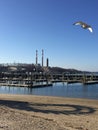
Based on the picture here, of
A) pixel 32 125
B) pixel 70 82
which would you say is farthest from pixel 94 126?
pixel 70 82

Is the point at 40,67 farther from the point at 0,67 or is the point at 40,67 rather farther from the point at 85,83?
the point at 85,83

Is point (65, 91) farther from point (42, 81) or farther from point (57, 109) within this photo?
point (42, 81)

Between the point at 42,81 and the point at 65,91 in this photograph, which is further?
the point at 42,81

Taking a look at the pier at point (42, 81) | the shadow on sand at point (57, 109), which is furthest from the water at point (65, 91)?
the shadow on sand at point (57, 109)

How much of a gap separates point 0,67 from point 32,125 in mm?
A: 172655

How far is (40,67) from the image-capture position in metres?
184

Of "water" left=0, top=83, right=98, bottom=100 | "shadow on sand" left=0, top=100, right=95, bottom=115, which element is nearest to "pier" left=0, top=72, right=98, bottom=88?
A: "water" left=0, top=83, right=98, bottom=100

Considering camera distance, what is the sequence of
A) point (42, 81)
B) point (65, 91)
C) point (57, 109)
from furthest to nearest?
1. point (42, 81)
2. point (65, 91)
3. point (57, 109)

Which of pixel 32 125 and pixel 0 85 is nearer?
pixel 32 125

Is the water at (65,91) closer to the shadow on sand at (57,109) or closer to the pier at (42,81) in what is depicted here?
the pier at (42,81)

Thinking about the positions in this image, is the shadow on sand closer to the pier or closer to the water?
the water

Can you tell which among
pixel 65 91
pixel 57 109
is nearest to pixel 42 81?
pixel 65 91

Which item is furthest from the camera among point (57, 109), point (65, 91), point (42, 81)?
point (42, 81)

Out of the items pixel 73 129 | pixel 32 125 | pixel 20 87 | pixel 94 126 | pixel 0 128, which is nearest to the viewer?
pixel 0 128
